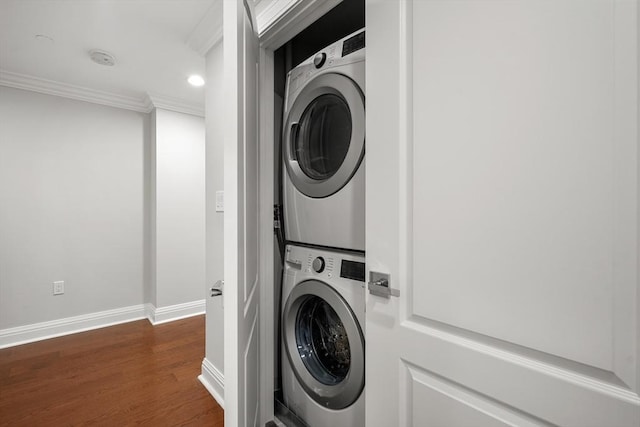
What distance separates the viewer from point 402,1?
83 centimetres

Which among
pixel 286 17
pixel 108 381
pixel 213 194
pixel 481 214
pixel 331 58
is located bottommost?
pixel 108 381

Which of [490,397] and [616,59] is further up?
[616,59]

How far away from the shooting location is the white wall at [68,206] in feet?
8.20

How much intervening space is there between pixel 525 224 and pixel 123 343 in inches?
125

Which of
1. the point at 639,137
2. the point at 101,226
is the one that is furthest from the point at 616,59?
the point at 101,226

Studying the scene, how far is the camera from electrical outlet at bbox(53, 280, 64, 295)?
269 cm

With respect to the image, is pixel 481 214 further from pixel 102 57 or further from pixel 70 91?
pixel 70 91

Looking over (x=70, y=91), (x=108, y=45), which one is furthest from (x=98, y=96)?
(x=108, y=45)

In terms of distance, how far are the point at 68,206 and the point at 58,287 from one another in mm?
788

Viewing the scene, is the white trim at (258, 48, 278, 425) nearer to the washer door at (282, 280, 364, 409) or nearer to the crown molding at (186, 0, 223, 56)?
the washer door at (282, 280, 364, 409)

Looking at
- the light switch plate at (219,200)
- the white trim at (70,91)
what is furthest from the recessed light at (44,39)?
the light switch plate at (219,200)

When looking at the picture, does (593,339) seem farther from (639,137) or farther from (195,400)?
(195,400)

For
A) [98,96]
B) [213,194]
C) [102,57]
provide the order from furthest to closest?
[98,96]
[102,57]
[213,194]

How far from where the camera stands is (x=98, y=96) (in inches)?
111
